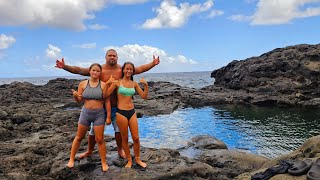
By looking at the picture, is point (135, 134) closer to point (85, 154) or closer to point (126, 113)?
point (126, 113)

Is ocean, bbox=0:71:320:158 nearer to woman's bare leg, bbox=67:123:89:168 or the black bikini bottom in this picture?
woman's bare leg, bbox=67:123:89:168

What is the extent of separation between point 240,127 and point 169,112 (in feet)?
32.2

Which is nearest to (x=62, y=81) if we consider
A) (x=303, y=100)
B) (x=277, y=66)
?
(x=277, y=66)

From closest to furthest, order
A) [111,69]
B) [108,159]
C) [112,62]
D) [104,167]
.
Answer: [104,167] → [112,62] → [111,69] → [108,159]

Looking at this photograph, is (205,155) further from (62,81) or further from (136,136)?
(62,81)

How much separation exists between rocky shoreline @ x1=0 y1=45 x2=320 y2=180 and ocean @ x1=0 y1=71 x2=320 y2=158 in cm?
245

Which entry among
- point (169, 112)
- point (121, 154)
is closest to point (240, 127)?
point (169, 112)

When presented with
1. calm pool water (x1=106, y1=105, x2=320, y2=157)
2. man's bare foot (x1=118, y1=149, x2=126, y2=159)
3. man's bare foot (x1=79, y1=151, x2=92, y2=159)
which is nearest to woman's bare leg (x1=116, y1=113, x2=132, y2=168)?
man's bare foot (x1=118, y1=149, x2=126, y2=159)

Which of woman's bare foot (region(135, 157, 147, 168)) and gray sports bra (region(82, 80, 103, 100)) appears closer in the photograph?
gray sports bra (region(82, 80, 103, 100))

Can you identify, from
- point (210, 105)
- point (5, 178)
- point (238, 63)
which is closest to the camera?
point (5, 178)

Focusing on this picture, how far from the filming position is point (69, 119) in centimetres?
2523

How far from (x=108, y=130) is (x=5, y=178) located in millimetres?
14805

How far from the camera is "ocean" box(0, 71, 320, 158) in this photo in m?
21.4

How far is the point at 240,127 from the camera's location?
27859 mm
